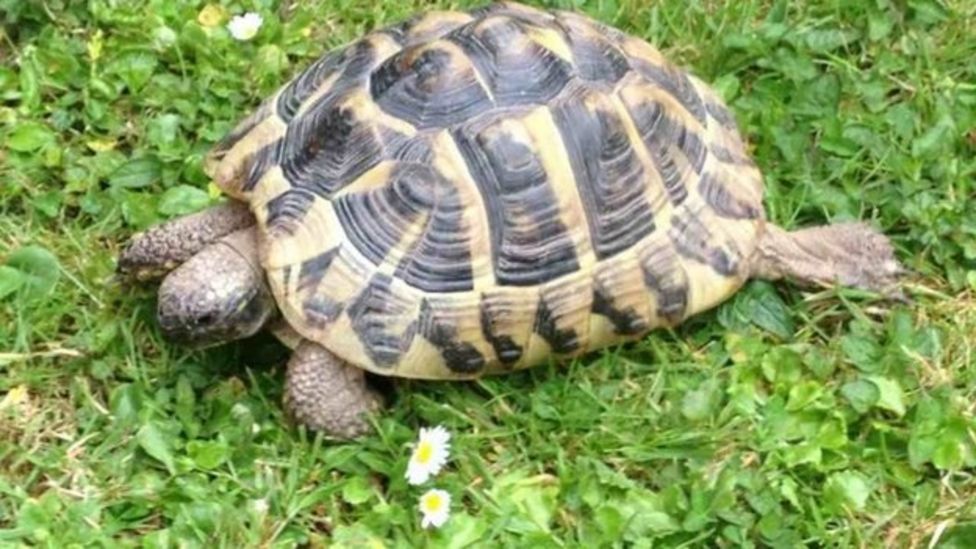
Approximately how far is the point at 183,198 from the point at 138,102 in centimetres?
42

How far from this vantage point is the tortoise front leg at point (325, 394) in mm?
3350

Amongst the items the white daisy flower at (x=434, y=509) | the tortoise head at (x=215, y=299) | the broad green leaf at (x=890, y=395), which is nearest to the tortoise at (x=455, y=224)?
the tortoise head at (x=215, y=299)

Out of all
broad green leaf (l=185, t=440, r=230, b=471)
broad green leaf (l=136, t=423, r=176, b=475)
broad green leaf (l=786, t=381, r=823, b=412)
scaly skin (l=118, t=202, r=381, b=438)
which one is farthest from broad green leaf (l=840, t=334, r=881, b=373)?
broad green leaf (l=136, t=423, r=176, b=475)

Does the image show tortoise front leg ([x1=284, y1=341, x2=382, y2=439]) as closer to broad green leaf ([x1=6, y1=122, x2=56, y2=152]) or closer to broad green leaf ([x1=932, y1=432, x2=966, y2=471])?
broad green leaf ([x1=6, y1=122, x2=56, y2=152])

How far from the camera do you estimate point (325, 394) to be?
3.34m

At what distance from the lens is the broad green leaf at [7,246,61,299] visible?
3617 mm

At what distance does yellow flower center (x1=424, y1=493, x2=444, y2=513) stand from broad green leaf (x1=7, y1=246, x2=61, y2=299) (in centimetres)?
108

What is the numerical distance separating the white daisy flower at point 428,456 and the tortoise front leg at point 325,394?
0.51 ft

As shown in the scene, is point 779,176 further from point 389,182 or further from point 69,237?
point 69,237

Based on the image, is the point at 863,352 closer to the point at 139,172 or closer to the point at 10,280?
the point at 139,172

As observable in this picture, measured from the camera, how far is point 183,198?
12.4ft

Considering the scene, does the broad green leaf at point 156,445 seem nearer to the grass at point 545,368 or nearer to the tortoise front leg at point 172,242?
the grass at point 545,368

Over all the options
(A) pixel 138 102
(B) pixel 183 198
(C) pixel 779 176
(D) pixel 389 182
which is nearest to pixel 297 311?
(D) pixel 389 182

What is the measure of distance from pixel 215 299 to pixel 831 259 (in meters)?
1.46
